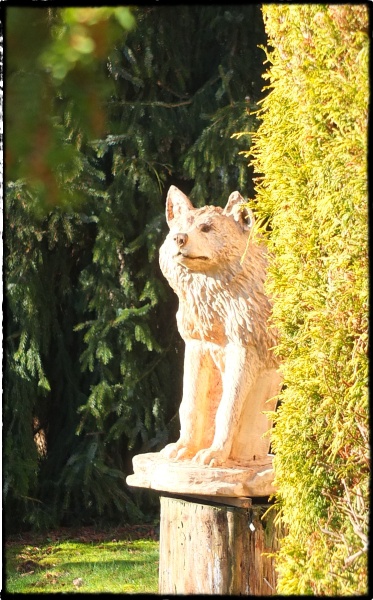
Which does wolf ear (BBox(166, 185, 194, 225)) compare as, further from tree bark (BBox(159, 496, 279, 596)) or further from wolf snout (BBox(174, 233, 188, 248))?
tree bark (BBox(159, 496, 279, 596))

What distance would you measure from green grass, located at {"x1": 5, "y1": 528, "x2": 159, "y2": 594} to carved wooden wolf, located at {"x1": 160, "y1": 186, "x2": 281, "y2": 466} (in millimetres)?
2489

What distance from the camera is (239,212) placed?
11.1 ft

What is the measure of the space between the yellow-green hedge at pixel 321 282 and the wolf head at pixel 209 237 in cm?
55

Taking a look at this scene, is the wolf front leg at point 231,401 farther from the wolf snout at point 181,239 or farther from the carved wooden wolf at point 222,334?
the wolf snout at point 181,239

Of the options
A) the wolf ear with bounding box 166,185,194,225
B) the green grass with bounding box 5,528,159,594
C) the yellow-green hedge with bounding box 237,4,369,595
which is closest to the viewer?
the yellow-green hedge with bounding box 237,4,369,595

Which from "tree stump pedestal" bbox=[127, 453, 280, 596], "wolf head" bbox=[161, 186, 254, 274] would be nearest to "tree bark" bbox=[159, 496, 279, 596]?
"tree stump pedestal" bbox=[127, 453, 280, 596]

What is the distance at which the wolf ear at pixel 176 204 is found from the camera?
11.5 ft

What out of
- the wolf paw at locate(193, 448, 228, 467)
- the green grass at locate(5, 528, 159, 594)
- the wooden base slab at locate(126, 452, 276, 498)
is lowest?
the green grass at locate(5, 528, 159, 594)

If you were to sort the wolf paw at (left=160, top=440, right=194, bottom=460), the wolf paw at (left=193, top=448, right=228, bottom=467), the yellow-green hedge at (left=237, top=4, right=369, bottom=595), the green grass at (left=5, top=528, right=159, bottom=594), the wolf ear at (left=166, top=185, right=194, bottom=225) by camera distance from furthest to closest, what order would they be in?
the green grass at (left=5, top=528, right=159, bottom=594) < the wolf ear at (left=166, top=185, right=194, bottom=225) < the wolf paw at (left=160, top=440, right=194, bottom=460) < the wolf paw at (left=193, top=448, right=228, bottom=467) < the yellow-green hedge at (left=237, top=4, right=369, bottom=595)

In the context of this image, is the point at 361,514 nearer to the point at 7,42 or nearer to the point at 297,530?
the point at 297,530

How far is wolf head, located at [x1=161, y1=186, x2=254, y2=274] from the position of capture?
325 cm

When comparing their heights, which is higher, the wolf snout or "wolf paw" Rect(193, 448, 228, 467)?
the wolf snout

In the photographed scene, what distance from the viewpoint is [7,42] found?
106cm

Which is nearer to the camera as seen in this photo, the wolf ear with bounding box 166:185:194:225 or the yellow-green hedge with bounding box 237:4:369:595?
the yellow-green hedge with bounding box 237:4:369:595
